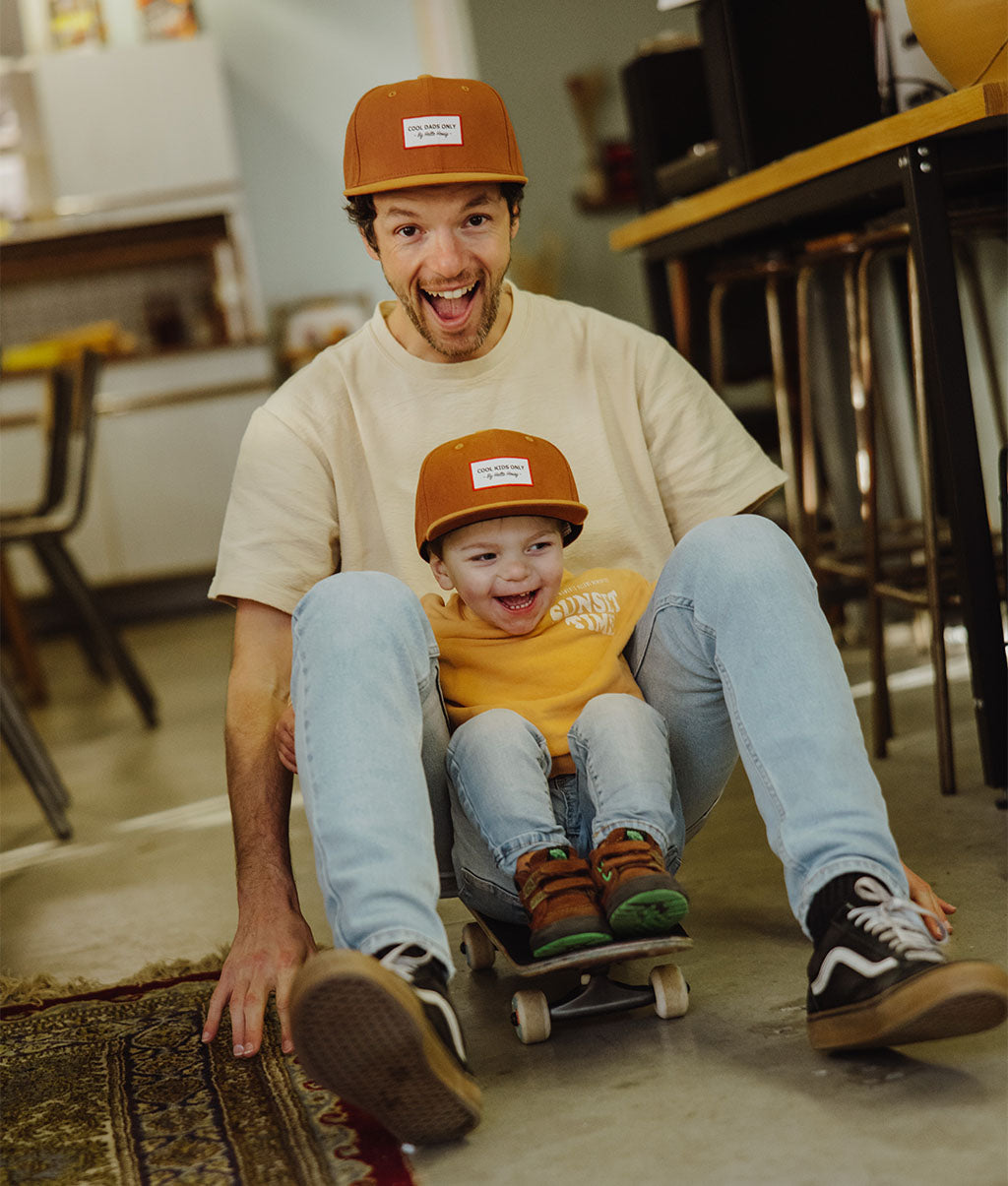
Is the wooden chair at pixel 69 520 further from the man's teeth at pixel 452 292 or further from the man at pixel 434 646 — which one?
the man's teeth at pixel 452 292

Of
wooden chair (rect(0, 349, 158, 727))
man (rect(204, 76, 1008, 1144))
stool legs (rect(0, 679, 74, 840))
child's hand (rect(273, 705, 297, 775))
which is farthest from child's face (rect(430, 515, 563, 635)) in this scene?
wooden chair (rect(0, 349, 158, 727))

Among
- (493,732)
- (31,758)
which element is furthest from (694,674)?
(31,758)

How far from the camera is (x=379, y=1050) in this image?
3.49ft

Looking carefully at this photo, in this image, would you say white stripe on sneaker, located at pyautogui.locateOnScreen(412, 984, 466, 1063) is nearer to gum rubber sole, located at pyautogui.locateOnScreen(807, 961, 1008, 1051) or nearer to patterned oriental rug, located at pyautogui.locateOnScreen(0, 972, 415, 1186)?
patterned oriental rug, located at pyautogui.locateOnScreen(0, 972, 415, 1186)

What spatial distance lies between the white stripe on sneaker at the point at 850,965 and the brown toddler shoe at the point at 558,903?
180 mm

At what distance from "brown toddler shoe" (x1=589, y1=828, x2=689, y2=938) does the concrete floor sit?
0.45 ft

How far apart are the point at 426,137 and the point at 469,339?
23 centimetres

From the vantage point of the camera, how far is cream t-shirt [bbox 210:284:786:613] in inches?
63.8

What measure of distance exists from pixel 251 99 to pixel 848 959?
6367 mm

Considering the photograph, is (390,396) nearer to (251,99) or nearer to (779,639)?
(779,639)

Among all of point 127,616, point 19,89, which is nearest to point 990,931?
point 127,616

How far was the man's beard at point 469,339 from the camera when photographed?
1.62 meters

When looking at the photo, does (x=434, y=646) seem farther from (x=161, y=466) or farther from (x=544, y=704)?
(x=161, y=466)

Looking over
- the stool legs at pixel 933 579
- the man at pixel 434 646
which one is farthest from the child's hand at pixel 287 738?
the stool legs at pixel 933 579
